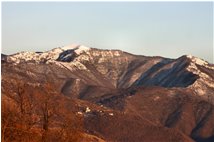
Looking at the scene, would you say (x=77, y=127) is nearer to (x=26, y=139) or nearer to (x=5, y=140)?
(x=26, y=139)

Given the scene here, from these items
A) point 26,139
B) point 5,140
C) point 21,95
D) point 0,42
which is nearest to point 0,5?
point 0,42

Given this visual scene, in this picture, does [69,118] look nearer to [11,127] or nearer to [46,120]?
[46,120]

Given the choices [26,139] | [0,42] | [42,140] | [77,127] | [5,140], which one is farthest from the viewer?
[77,127]

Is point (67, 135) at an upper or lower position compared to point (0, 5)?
lower

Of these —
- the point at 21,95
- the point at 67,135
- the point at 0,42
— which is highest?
the point at 0,42

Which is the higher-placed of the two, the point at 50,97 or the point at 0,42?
the point at 0,42

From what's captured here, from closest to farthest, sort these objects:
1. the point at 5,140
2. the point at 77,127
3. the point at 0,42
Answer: the point at 0,42 < the point at 5,140 < the point at 77,127

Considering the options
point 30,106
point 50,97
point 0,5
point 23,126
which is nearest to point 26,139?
point 23,126

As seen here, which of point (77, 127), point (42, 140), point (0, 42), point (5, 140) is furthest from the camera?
point (77, 127)

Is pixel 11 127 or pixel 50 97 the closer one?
pixel 11 127
